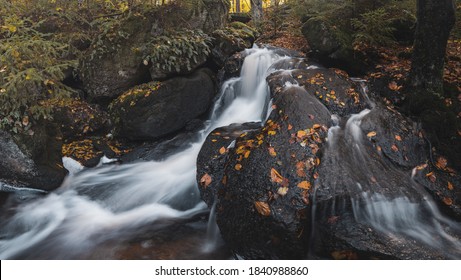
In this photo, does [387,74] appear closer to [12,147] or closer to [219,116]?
[219,116]

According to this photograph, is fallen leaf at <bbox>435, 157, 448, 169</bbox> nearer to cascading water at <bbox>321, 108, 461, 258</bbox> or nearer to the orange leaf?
cascading water at <bbox>321, 108, 461, 258</bbox>

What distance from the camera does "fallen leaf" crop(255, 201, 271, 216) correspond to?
11.2ft

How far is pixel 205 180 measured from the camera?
4617 millimetres

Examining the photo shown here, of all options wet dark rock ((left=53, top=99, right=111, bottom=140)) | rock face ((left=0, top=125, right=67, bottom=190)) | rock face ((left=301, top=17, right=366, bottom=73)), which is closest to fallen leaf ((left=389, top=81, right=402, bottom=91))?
rock face ((left=301, top=17, right=366, bottom=73))

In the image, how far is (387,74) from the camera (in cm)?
602

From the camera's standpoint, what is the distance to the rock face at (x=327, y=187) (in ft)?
11.1

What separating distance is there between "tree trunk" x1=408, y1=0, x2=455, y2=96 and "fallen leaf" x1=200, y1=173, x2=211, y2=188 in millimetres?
4337

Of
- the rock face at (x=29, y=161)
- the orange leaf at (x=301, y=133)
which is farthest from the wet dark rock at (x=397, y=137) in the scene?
the rock face at (x=29, y=161)

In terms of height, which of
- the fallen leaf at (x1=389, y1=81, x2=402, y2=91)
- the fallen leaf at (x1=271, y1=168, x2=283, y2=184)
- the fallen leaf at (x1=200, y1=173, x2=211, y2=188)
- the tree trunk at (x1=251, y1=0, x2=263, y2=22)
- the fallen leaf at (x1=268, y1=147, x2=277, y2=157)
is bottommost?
the fallen leaf at (x1=200, y1=173, x2=211, y2=188)

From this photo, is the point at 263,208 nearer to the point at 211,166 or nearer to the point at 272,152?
the point at 272,152

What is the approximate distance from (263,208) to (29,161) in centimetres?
472

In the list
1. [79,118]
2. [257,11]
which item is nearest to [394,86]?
[79,118]
